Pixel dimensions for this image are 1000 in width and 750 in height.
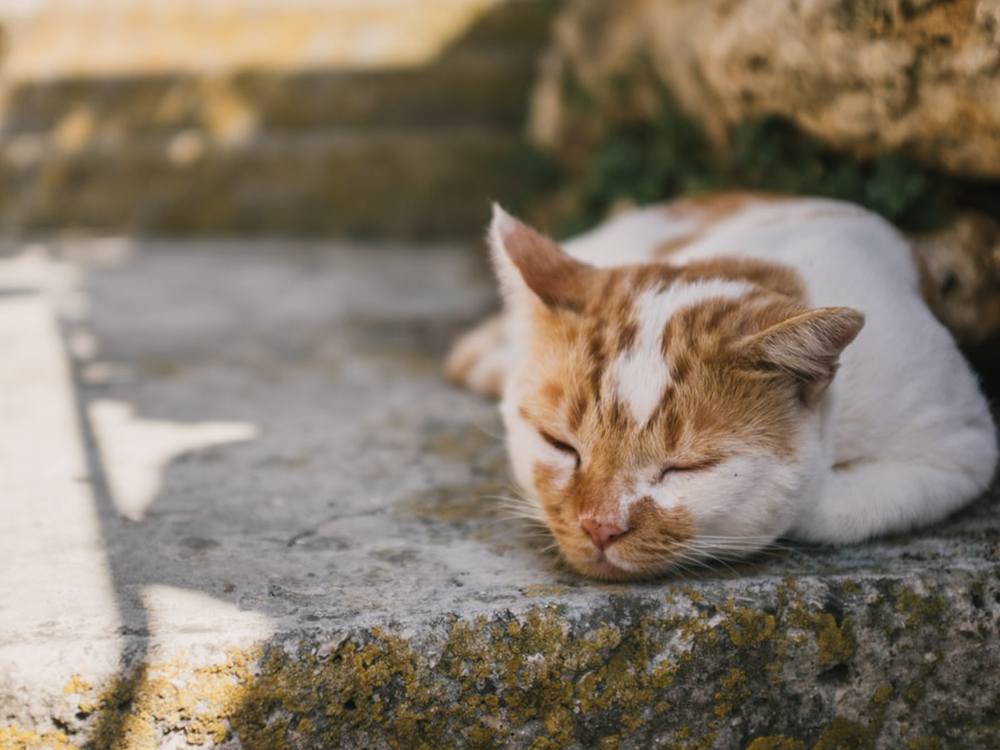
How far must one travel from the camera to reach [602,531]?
196 cm

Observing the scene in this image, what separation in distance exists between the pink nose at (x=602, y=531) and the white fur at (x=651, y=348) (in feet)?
0.72

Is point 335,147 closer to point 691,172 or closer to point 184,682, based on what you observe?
point 691,172

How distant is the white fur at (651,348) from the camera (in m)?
2.02

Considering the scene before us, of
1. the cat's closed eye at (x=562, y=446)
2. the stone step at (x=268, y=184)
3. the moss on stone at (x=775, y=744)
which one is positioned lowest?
the stone step at (x=268, y=184)

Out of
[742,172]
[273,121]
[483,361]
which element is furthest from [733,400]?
[273,121]

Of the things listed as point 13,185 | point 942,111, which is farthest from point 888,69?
point 13,185

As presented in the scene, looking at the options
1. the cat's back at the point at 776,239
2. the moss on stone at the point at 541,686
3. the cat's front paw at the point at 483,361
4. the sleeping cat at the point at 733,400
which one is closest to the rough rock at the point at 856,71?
the cat's back at the point at 776,239

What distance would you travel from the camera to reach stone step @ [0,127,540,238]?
6117 millimetres

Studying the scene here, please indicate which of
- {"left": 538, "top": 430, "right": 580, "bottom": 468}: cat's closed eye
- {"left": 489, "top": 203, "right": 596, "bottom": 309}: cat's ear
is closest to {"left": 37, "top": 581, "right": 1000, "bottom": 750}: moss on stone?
{"left": 538, "top": 430, "right": 580, "bottom": 468}: cat's closed eye

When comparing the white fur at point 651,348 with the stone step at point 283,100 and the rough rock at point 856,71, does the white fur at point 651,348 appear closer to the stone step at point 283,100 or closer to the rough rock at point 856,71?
the rough rock at point 856,71

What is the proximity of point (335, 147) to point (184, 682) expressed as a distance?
4.90 m

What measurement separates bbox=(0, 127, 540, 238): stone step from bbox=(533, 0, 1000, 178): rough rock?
6.99 feet

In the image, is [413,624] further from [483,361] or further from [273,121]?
[273,121]

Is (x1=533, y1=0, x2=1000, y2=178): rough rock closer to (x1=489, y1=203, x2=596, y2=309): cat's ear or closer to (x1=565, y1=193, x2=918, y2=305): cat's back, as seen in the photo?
(x1=565, y1=193, x2=918, y2=305): cat's back
